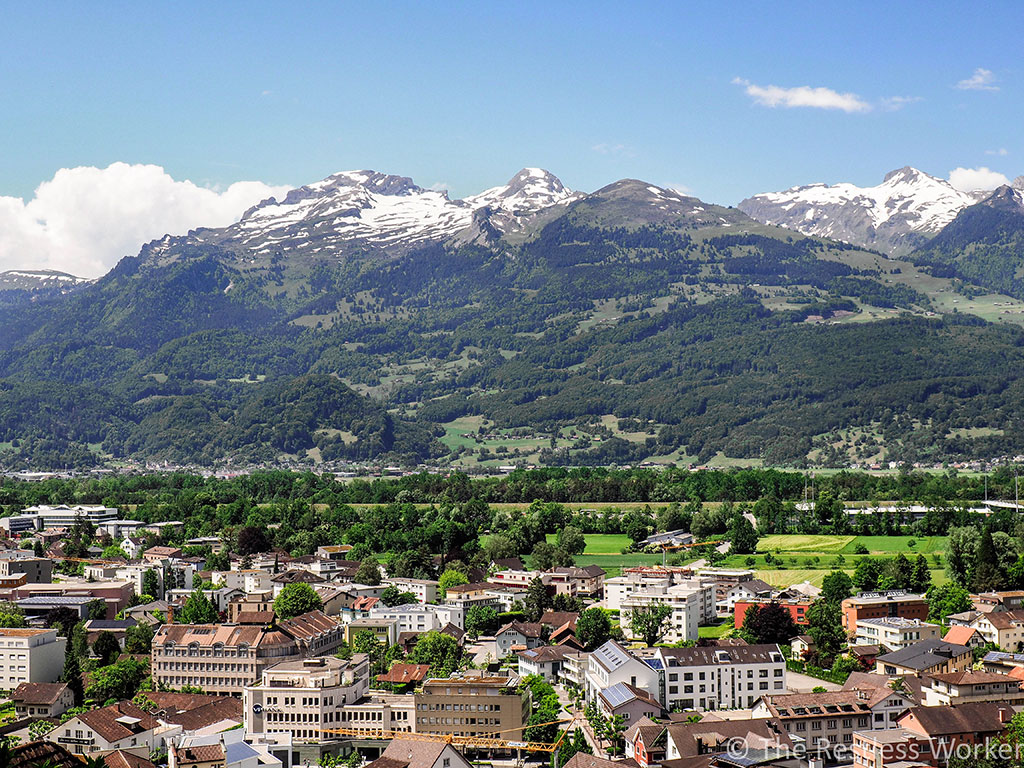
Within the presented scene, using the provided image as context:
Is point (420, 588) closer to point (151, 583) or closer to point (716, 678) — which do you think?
point (151, 583)

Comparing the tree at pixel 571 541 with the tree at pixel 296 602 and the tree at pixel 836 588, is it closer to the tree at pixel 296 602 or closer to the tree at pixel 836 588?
the tree at pixel 296 602

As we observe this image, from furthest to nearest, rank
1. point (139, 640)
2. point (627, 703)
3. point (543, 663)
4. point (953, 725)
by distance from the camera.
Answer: point (139, 640)
point (543, 663)
point (627, 703)
point (953, 725)

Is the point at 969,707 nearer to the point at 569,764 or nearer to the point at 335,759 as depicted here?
the point at 569,764

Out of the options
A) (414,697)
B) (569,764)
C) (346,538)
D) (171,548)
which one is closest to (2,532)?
(171,548)

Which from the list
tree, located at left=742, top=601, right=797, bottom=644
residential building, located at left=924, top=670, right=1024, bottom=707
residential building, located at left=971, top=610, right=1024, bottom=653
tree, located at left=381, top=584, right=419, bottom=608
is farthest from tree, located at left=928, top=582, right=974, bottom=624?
tree, located at left=381, top=584, right=419, bottom=608

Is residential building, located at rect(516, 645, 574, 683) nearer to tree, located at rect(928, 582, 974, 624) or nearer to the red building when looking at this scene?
the red building

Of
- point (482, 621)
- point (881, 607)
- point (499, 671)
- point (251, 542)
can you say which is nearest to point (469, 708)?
point (499, 671)
